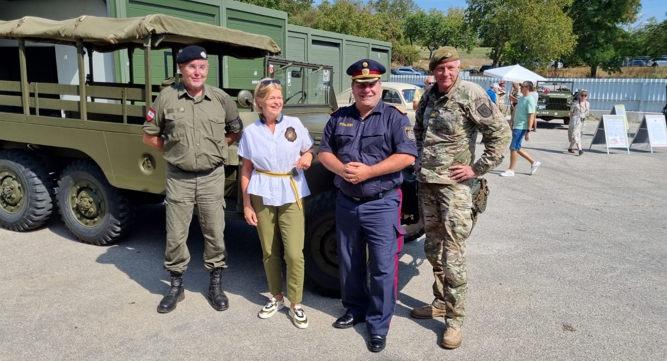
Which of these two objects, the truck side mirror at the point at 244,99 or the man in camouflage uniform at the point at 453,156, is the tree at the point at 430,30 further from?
the man in camouflage uniform at the point at 453,156

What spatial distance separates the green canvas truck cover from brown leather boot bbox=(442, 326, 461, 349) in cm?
288

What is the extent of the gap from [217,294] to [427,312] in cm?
148

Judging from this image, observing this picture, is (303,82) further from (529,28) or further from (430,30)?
(430,30)

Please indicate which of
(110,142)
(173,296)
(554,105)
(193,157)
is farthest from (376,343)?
(554,105)

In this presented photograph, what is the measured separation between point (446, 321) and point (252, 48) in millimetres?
3197

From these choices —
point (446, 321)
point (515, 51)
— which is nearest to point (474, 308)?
point (446, 321)

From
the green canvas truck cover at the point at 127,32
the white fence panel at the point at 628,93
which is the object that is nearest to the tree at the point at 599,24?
the white fence panel at the point at 628,93

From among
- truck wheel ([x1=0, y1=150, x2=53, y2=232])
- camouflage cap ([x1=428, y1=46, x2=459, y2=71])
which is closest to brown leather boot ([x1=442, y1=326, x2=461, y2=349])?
camouflage cap ([x1=428, y1=46, x2=459, y2=71])

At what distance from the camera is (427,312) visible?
3.58 meters

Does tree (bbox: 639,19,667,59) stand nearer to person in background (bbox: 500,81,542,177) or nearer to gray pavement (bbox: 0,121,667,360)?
person in background (bbox: 500,81,542,177)

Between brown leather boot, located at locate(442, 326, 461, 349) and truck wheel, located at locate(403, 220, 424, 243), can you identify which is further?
truck wheel, located at locate(403, 220, 424, 243)

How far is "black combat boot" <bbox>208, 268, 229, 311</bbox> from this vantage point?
12.0 ft

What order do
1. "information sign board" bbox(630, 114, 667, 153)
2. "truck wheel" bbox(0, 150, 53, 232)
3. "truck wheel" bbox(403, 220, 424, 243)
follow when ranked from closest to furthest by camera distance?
"truck wheel" bbox(403, 220, 424, 243), "truck wheel" bbox(0, 150, 53, 232), "information sign board" bbox(630, 114, 667, 153)

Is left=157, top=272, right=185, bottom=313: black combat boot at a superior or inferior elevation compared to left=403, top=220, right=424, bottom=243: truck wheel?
inferior
